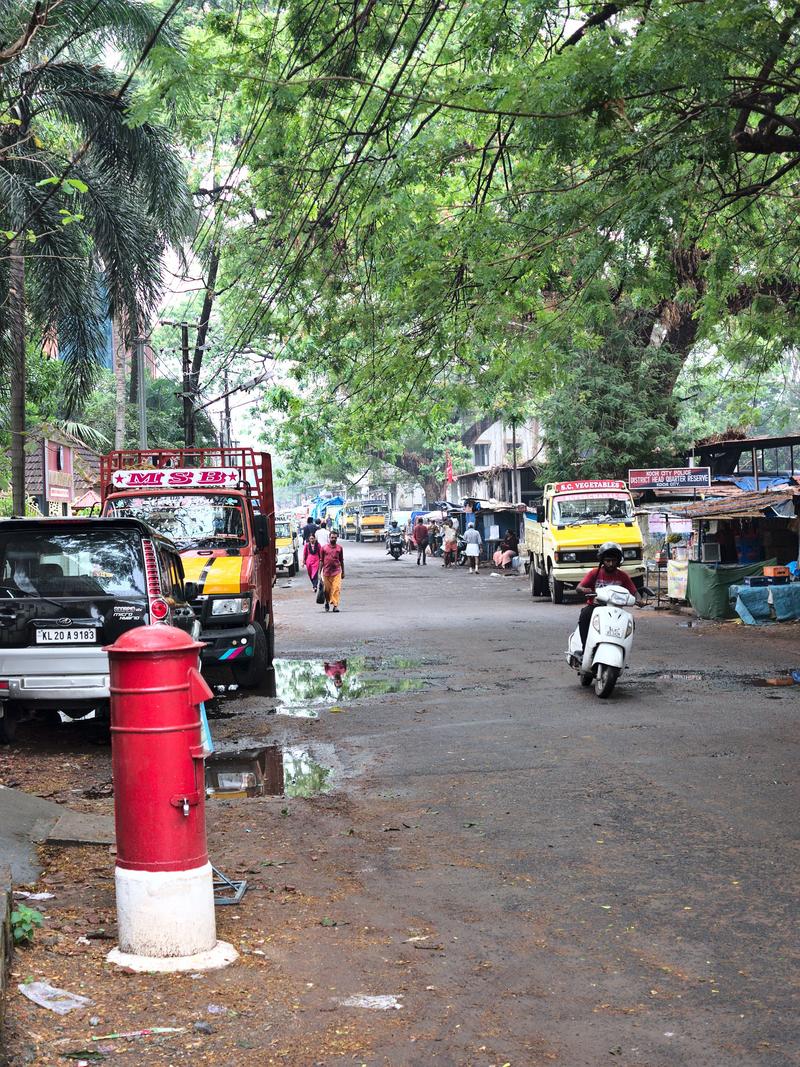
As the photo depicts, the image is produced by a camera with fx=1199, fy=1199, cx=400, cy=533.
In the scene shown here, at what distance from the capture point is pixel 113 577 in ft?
34.1

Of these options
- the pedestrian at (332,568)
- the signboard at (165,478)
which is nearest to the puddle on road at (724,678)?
the signboard at (165,478)

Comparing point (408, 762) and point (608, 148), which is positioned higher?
point (608, 148)

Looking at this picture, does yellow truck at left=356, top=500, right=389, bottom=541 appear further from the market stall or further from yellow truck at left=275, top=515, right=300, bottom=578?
the market stall

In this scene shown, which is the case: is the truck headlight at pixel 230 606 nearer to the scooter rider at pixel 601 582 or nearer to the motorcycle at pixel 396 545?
the scooter rider at pixel 601 582

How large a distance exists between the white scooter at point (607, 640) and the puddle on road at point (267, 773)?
3.71 meters

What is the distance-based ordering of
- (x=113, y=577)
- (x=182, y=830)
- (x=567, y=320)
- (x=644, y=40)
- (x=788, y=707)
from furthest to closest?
(x=567, y=320), (x=788, y=707), (x=113, y=577), (x=644, y=40), (x=182, y=830)

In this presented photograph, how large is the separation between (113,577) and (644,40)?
20.2ft

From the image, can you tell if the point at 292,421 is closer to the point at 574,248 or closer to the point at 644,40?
the point at 574,248

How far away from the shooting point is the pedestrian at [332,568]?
83.6 ft

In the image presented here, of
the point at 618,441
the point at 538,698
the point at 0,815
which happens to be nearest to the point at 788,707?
the point at 538,698

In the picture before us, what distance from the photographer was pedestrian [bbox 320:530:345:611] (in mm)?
25469

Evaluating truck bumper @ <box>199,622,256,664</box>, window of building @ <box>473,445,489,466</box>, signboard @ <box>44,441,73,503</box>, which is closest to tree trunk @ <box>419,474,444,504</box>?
window of building @ <box>473,445,489,466</box>

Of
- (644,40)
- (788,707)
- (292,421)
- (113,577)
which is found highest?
(644,40)

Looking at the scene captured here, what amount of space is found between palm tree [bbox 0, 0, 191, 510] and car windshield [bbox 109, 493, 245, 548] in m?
3.52
